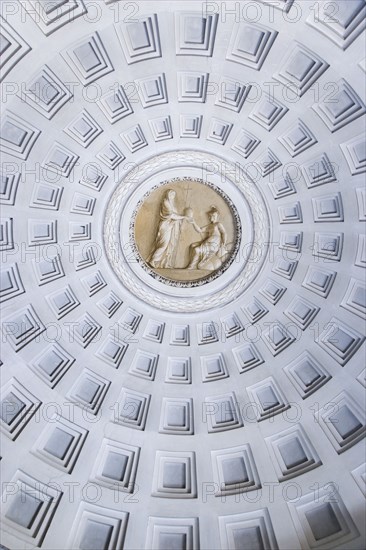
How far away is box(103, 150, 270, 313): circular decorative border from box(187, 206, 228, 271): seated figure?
736 mm

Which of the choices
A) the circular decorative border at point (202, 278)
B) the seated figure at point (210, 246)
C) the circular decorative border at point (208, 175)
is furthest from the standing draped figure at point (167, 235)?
the circular decorative border at point (208, 175)

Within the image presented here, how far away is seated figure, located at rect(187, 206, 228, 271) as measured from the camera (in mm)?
17098

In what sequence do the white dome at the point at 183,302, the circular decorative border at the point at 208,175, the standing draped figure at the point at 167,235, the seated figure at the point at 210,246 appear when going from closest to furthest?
the white dome at the point at 183,302, the circular decorative border at the point at 208,175, the standing draped figure at the point at 167,235, the seated figure at the point at 210,246

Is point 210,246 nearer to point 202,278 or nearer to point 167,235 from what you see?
point 202,278

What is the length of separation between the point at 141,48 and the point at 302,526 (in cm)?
1389

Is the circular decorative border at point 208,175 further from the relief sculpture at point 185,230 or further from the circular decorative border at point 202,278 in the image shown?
the relief sculpture at point 185,230

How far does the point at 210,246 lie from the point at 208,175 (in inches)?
83.7

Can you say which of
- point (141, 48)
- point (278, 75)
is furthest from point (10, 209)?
point (278, 75)

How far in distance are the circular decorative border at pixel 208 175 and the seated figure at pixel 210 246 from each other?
0.74m

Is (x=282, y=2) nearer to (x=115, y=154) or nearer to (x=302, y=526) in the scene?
(x=115, y=154)

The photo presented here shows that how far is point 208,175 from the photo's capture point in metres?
16.8

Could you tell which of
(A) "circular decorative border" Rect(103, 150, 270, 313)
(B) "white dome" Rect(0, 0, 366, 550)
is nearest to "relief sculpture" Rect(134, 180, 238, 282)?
(B) "white dome" Rect(0, 0, 366, 550)

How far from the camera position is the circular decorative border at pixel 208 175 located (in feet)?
54.0

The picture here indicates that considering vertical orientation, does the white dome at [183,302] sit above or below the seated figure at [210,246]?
below
